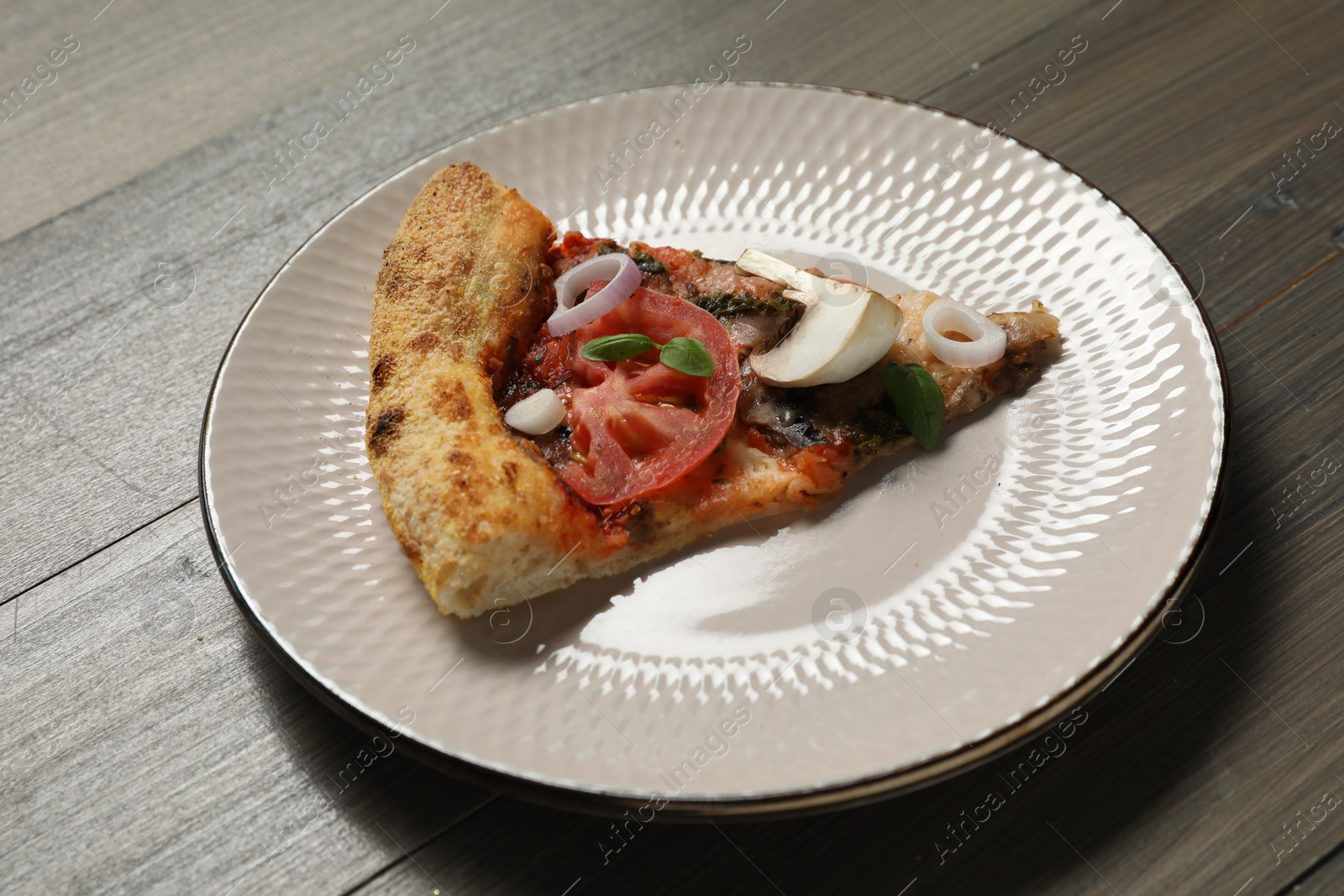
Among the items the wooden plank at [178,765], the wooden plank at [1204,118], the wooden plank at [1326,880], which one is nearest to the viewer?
the wooden plank at [1326,880]

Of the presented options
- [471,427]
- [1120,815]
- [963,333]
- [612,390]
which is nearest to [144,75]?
[471,427]

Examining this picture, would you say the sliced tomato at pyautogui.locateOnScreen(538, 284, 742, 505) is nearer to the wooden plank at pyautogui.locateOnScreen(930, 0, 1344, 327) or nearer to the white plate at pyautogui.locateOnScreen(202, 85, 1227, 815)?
the white plate at pyautogui.locateOnScreen(202, 85, 1227, 815)

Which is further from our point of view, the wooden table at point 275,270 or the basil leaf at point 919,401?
the basil leaf at point 919,401

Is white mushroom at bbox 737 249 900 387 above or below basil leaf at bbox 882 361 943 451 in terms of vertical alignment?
above

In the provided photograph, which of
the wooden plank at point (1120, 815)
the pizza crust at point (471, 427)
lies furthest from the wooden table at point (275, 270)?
A: the pizza crust at point (471, 427)

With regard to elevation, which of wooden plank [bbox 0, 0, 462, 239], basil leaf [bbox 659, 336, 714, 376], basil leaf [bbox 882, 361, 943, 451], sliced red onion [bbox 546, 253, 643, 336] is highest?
wooden plank [bbox 0, 0, 462, 239]

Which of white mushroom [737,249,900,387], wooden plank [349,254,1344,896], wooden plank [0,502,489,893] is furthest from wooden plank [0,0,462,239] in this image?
wooden plank [349,254,1344,896]

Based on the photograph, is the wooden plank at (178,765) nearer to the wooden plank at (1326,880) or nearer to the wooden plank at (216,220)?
the wooden plank at (216,220)
